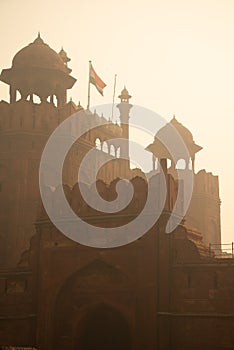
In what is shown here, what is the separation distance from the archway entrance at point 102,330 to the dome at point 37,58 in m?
11.6

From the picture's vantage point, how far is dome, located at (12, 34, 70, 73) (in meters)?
26.1

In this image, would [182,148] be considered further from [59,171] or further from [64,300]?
[64,300]

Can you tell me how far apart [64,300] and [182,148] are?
14639 mm

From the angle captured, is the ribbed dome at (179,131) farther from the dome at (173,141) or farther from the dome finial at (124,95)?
the dome finial at (124,95)

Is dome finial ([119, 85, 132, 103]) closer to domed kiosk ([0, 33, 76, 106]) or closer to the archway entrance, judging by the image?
domed kiosk ([0, 33, 76, 106])

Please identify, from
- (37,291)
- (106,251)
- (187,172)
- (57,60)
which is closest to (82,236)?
(106,251)

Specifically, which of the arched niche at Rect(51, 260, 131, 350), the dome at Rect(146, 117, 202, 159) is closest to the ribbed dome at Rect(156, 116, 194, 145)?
the dome at Rect(146, 117, 202, 159)

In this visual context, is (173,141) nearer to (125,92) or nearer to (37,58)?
(125,92)

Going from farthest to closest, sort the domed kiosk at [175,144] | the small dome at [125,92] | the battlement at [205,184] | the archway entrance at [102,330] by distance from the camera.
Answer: the small dome at [125,92] < the domed kiosk at [175,144] < the battlement at [205,184] < the archway entrance at [102,330]

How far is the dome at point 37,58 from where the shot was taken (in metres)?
26.1

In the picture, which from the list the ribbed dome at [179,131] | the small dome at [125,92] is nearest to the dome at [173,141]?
the ribbed dome at [179,131]

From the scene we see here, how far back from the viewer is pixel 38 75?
2603 cm

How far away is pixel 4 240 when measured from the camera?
23.7m

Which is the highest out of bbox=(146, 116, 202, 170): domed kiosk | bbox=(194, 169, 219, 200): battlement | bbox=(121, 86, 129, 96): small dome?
bbox=(121, 86, 129, 96): small dome
